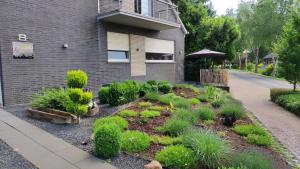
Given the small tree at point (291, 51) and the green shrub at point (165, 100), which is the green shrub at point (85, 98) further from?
the small tree at point (291, 51)

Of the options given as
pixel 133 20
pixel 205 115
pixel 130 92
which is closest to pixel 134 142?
pixel 205 115

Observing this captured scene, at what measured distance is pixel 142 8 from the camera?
13695 millimetres

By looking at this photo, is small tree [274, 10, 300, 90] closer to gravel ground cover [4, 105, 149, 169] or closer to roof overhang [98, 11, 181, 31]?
roof overhang [98, 11, 181, 31]

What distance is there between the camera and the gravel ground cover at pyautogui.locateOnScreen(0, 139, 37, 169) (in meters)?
3.50

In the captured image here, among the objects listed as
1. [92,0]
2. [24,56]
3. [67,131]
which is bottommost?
[67,131]

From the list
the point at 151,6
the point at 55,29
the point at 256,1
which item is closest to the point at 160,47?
the point at 151,6

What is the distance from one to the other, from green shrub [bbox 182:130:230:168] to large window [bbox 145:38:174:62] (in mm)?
10104

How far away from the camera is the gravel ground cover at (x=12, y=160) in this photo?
3.50 meters

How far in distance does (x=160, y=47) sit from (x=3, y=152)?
1211cm

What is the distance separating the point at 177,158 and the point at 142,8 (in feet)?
38.2

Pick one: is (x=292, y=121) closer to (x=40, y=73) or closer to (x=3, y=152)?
(x=3, y=152)

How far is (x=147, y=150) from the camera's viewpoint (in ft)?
14.3

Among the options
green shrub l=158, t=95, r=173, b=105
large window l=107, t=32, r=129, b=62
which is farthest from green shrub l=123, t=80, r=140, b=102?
large window l=107, t=32, r=129, b=62

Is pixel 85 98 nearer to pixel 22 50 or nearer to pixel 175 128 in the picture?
pixel 175 128
